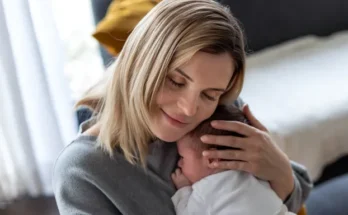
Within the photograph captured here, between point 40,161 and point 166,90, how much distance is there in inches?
56.3

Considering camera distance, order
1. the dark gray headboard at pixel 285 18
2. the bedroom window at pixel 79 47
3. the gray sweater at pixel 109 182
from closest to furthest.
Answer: the gray sweater at pixel 109 182
the bedroom window at pixel 79 47
the dark gray headboard at pixel 285 18

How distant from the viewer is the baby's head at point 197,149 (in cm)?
115

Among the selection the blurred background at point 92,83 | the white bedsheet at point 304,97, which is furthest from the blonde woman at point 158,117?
the white bedsheet at point 304,97

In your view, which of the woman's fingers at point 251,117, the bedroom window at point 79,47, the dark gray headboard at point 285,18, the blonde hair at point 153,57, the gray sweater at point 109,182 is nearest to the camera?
the blonde hair at point 153,57

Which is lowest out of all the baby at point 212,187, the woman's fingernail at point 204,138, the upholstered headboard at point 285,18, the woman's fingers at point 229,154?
the upholstered headboard at point 285,18

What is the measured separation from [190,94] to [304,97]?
1.26 metres

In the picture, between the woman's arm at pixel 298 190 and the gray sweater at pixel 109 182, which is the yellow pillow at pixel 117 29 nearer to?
the gray sweater at pixel 109 182

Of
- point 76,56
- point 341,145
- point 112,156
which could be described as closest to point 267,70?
point 341,145

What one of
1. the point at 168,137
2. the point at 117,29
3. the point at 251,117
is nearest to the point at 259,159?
the point at 251,117

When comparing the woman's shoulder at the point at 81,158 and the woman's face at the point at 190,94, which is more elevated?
the woman's face at the point at 190,94

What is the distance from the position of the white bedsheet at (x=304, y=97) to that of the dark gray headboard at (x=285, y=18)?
0.21 ft

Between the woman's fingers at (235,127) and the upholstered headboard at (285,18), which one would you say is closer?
the woman's fingers at (235,127)

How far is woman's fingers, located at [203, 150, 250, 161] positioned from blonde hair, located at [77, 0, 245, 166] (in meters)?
0.14

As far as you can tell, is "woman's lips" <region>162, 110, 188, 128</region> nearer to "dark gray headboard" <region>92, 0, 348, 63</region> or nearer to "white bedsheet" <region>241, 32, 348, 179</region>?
"white bedsheet" <region>241, 32, 348, 179</region>
